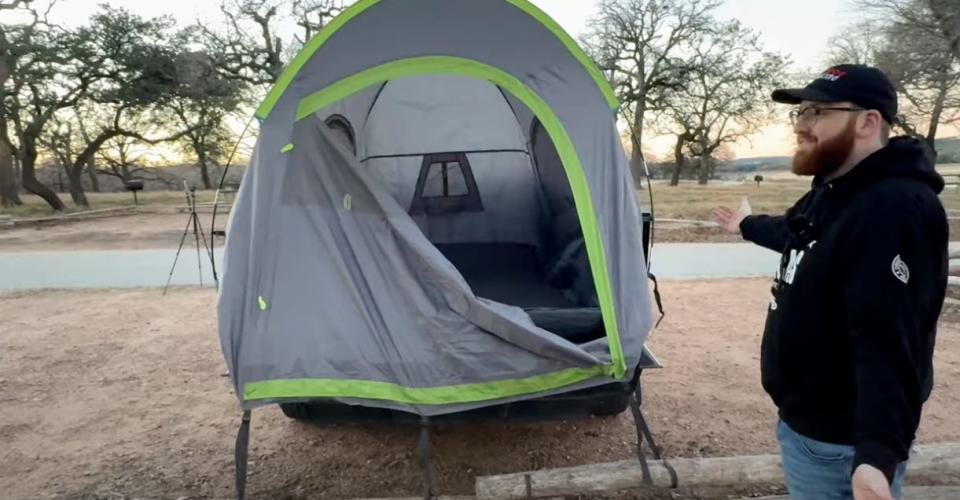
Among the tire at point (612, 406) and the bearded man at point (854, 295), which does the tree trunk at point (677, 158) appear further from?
the bearded man at point (854, 295)

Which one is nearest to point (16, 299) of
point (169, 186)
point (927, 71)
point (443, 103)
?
point (443, 103)

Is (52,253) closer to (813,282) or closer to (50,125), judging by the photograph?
(813,282)

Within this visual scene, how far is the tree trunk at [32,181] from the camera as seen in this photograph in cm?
1714

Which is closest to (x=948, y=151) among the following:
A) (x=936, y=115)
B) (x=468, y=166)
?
(x=936, y=115)

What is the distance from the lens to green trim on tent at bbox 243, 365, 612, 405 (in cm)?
262

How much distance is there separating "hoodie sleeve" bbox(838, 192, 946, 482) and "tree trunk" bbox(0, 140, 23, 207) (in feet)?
70.4

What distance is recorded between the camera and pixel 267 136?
2.73m

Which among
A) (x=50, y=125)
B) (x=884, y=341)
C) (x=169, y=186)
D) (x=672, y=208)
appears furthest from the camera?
(x=169, y=186)

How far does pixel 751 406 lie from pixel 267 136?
315cm

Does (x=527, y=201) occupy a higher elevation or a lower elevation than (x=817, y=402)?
higher

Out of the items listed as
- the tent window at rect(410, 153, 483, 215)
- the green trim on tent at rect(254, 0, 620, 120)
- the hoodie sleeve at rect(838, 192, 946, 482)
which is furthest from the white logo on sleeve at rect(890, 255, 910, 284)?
the tent window at rect(410, 153, 483, 215)

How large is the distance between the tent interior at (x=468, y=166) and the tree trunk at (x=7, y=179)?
17.4 metres

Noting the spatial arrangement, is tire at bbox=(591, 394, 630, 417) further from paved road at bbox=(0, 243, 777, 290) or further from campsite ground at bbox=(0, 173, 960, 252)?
campsite ground at bbox=(0, 173, 960, 252)

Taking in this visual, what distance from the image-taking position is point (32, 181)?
17203 mm
